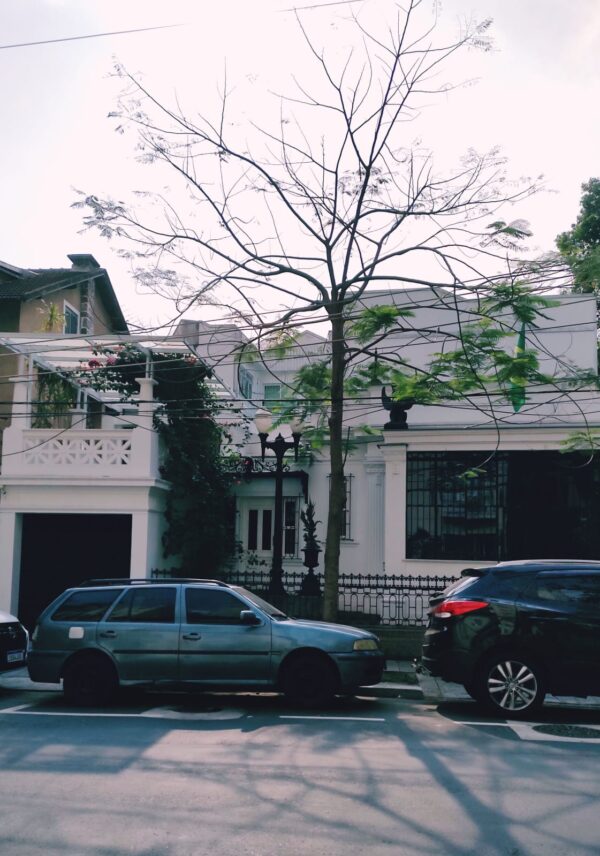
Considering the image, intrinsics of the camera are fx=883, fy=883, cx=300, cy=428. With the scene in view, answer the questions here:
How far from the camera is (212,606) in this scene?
11062 mm

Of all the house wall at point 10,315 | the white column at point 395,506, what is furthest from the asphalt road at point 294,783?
the house wall at point 10,315

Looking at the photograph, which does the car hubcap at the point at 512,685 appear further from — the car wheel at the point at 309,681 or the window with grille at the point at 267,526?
the window with grille at the point at 267,526

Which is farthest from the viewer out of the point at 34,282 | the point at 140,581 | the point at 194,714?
the point at 34,282

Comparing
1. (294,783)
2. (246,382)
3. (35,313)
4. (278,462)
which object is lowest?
(294,783)

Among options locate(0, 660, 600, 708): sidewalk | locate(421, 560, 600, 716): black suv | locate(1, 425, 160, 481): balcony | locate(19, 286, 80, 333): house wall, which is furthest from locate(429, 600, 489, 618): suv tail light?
locate(19, 286, 80, 333): house wall

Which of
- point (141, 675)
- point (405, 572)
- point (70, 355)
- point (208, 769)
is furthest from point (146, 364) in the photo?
point (208, 769)

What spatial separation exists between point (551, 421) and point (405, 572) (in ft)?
15.6

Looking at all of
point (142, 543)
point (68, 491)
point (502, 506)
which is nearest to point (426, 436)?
point (502, 506)

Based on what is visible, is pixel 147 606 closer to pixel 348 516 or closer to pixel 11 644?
pixel 11 644

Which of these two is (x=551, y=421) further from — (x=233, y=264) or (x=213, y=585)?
(x=213, y=585)

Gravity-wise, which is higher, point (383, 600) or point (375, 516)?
point (375, 516)

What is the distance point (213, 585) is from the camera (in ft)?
36.8

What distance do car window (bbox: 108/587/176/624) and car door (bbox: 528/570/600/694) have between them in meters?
4.40

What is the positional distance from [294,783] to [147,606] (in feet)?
15.1
